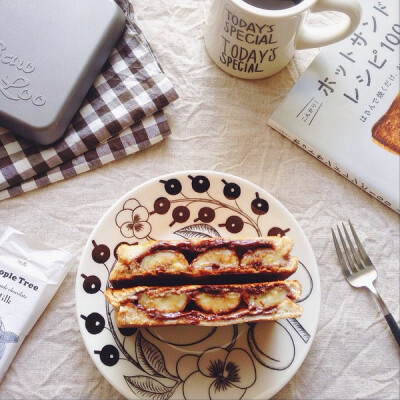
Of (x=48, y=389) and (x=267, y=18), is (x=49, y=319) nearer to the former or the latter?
(x=48, y=389)

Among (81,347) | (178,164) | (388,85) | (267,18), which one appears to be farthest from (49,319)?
(388,85)

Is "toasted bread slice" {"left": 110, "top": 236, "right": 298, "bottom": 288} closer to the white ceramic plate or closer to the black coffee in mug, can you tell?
the white ceramic plate

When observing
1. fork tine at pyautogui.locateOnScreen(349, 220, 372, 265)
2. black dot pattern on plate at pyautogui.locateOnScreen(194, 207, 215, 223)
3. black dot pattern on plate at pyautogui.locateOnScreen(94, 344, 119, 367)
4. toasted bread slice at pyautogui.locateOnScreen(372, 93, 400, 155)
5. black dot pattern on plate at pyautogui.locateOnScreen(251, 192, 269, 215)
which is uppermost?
toasted bread slice at pyautogui.locateOnScreen(372, 93, 400, 155)

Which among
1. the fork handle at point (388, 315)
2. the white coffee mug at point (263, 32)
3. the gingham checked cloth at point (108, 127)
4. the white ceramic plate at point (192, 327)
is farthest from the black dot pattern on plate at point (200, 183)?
the fork handle at point (388, 315)

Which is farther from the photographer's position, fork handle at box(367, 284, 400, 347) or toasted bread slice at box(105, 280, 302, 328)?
fork handle at box(367, 284, 400, 347)

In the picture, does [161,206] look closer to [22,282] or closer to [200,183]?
[200,183]

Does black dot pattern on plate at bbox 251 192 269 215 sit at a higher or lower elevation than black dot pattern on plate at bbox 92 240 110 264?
higher

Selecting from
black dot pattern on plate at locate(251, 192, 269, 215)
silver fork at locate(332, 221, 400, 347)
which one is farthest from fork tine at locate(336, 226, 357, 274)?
black dot pattern on plate at locate(251, 192, 269, 215)
